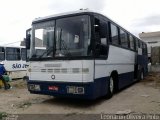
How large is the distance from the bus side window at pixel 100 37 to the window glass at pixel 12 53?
13.0 meters

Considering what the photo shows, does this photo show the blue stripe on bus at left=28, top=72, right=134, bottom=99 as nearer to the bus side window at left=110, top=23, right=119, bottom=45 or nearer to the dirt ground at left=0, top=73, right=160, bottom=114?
the dirt ground at left=0, top=73, right=160, bottom=114

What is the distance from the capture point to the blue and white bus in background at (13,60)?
69.1 ft

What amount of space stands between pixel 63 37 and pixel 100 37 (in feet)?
4.19

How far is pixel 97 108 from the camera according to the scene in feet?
30.2

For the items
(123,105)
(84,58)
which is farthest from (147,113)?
→ (84,58)

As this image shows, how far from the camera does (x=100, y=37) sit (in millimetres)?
9500

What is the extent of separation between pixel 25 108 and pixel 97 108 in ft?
8.08

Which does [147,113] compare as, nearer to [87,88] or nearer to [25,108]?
[87,88]

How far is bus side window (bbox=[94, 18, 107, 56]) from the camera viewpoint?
9.21 metres

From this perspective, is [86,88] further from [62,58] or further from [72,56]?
[62,58]

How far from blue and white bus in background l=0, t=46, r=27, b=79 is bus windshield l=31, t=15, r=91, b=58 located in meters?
11.6

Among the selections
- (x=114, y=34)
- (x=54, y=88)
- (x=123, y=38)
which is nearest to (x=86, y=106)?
(x=54, y=88)


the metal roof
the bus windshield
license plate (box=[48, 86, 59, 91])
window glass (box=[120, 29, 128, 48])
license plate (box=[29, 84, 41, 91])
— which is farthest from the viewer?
the metal roof

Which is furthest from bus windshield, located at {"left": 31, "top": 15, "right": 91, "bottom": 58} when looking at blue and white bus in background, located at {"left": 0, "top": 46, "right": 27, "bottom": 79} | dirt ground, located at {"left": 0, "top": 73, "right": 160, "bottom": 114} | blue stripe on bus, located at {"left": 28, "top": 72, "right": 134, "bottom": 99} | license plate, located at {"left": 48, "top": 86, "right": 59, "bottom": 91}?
blue and white bus in background, located at {"left": 0, "top": 46, "right": 27, "bottom": 79}
